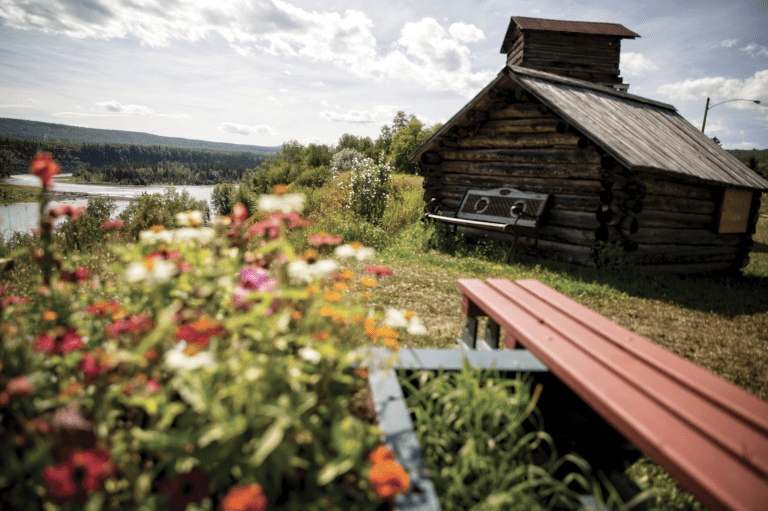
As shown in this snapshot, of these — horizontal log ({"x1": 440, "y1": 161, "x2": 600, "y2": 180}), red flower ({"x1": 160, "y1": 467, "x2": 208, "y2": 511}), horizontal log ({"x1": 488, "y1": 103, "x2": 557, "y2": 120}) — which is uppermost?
horizontal log ({"x1": 488, "y1": 103, "x2": 557, "y2": 120})

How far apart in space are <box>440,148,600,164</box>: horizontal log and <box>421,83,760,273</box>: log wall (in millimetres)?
19

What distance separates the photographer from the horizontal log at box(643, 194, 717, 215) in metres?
6.55

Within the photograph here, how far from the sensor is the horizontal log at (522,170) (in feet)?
21.5

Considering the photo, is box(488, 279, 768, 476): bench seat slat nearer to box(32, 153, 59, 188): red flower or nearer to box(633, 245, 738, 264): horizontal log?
box(32, 153, 59, 188): red flower

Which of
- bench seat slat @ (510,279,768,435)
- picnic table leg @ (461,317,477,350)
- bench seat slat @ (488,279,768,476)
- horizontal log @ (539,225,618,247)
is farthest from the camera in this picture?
horizontal log @ (539,225,618,247)

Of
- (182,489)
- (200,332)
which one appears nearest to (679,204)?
(200,332)

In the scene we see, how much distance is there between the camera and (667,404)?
4.08ft

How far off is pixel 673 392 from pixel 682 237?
7.67m

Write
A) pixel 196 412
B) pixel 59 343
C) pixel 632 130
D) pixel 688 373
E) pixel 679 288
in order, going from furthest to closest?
1. pixel 632 130
2. pixel 679 288
3. pixel 688 373
4. pixel 59 343
5. pixel 196 412

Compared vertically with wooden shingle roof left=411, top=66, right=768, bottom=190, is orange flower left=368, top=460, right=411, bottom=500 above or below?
below

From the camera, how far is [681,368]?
1.52 meters

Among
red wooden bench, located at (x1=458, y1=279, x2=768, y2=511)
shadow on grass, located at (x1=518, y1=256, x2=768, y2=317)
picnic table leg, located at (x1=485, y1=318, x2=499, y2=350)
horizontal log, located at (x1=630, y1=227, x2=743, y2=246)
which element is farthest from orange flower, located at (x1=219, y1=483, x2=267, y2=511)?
horizontal log, located at (x1=630, y1=227, x2=743, y2=246)

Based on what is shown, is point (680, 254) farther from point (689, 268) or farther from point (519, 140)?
point (519, 140)

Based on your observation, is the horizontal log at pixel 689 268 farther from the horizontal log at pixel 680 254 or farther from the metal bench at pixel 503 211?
the metal bench at pixel 503 211
